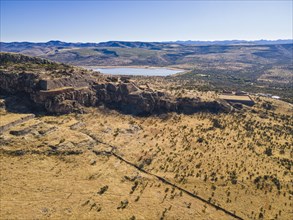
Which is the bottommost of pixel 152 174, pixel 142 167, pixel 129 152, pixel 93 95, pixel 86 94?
pixel 152 174

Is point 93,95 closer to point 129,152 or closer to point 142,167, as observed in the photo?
point 129,152

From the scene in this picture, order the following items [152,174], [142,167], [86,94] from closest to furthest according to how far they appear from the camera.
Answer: [152,174] → [142,167] → [86,94]

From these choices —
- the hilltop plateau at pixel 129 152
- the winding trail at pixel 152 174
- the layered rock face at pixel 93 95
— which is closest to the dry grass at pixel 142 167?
the hilltop plateau at pixel 129 152

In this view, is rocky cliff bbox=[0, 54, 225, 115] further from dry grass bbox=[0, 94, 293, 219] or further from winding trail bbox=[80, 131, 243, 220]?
winding trail bbox=[80, 131, 243, 220]

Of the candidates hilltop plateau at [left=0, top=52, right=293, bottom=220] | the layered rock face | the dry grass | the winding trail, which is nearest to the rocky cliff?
the layered rock face

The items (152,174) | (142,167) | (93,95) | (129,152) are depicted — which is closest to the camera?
(152,174)

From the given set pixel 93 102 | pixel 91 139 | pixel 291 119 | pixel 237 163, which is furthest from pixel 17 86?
pixel 291 119

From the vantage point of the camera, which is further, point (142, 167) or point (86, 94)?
point (86, 94)

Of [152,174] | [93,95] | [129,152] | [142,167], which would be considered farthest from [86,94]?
[152,174]

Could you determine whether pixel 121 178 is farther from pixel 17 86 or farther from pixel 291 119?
pixel 291 119
